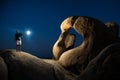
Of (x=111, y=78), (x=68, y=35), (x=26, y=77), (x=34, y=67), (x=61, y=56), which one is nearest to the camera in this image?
(x=111, y=78)

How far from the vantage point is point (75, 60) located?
574 inches

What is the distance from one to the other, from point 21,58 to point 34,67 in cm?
80

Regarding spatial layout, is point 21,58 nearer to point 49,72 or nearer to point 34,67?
point 34,67

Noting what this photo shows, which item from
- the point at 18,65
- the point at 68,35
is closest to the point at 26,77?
the point at 18,65

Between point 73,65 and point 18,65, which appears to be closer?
point 18,65

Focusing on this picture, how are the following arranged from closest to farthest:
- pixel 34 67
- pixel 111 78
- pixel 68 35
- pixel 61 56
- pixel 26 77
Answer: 1. pixel 111 78
2. pixel 26 77
3. pixel 34 67
4. pixel 61 56
5. pixel 68 35

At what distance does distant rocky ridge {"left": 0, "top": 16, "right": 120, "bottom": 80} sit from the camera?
10117 millimetres

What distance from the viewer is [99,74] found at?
9930mm

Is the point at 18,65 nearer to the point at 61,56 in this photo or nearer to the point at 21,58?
the point at 21,58

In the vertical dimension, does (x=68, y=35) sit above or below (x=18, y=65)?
above

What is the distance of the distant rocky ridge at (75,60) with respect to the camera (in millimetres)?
10117

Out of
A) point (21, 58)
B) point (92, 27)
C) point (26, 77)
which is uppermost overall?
point (92, 27)

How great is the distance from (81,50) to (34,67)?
143 inches

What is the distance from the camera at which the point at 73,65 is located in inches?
569
